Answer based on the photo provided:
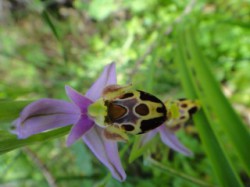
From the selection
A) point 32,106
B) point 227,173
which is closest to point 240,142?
point 227,173

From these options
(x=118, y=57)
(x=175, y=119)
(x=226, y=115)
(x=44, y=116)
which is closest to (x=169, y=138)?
(x=175, y=119)

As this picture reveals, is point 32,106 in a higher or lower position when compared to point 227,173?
higher

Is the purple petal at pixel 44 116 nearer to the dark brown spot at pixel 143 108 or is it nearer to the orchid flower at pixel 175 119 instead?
the dark brown spot at pixel 143 108

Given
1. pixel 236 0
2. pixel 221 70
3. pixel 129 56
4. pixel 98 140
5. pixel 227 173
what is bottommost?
pixel 227 173

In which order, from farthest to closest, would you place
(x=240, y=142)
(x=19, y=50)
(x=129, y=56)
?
1. (x=19, y=50)
2. (x=129, y=56)
3. (x=240, y=142)

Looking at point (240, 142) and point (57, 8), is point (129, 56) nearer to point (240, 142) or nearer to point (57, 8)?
point (57, 8)
